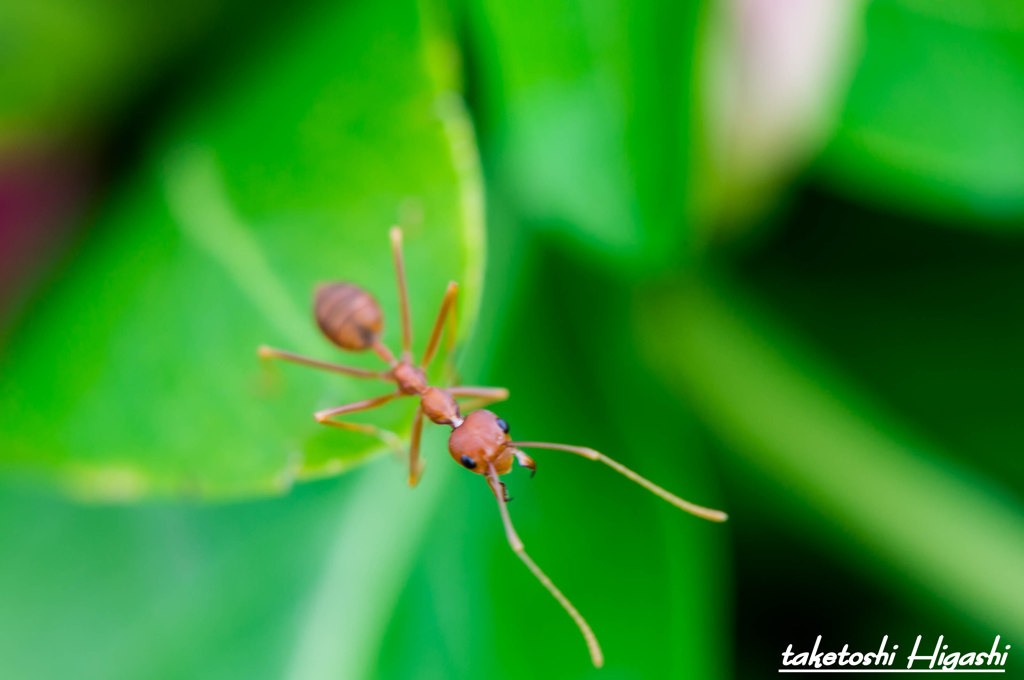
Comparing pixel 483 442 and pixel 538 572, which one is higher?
pixel 483 442

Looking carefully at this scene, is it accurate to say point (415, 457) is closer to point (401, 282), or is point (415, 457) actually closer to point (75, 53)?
point (401, 282)

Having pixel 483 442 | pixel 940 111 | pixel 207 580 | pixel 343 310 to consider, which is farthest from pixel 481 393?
pixel 940 111

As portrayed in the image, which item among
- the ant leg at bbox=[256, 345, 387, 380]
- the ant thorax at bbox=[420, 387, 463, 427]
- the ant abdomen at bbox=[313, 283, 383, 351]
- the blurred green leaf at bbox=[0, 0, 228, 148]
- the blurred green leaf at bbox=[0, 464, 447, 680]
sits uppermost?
the blurred green leaf at bbox=[0, 0, 228, 148]

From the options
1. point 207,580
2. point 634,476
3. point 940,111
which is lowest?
point 207,580

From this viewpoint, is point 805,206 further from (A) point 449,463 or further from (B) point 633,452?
(A) point 449,463

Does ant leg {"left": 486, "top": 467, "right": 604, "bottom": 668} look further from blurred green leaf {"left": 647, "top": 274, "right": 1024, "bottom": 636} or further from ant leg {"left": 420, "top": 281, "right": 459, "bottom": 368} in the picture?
blurred green leaf {"left": 647, "top": 274, "right": 1024, "bottom": 636}

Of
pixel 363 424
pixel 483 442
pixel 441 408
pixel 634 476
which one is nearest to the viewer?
pixel 363 424

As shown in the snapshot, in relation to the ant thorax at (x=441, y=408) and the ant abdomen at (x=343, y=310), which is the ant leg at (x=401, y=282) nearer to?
the ant abdomen at (x=343, y=310)

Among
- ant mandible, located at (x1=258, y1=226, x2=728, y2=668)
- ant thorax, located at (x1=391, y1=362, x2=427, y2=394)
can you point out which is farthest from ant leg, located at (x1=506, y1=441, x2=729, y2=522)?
ant thorax, located at (x1=391, y1=362, x2=427, y2=394)
